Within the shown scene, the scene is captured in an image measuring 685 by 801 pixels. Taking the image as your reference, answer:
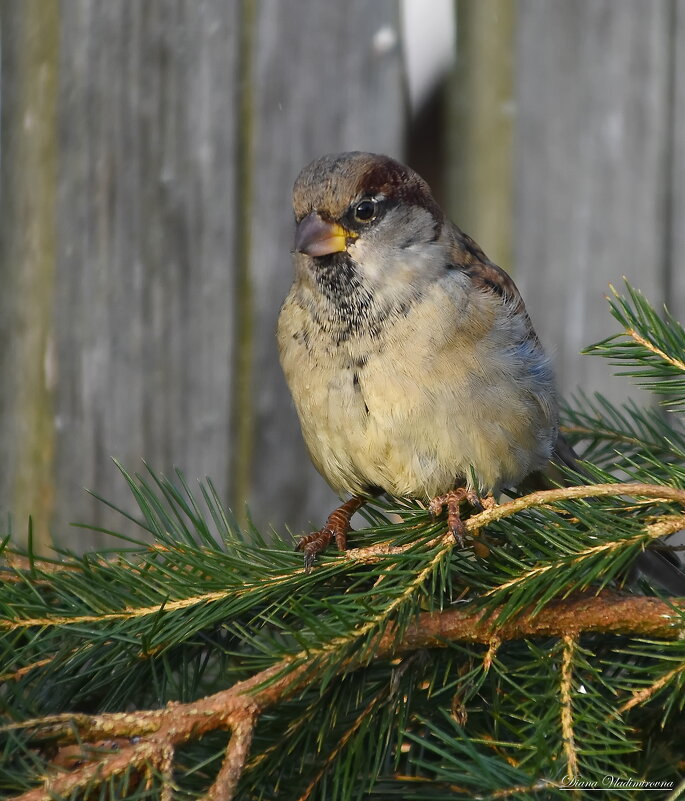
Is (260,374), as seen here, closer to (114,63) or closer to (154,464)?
(154,464)

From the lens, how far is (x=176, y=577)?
1.31 metres

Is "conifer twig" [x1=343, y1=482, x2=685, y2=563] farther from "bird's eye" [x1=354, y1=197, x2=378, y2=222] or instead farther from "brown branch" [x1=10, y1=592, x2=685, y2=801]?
"bird's eye" [x1=354, y1=197, x2=378, y2=222]

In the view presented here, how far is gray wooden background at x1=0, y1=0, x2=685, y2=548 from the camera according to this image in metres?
2.38

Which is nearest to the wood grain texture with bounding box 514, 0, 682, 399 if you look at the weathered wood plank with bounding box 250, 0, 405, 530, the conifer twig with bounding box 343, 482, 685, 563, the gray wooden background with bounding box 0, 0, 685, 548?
the gray wooden background with bounding box 0, 0, 685, 548

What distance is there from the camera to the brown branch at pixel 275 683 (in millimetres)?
1009

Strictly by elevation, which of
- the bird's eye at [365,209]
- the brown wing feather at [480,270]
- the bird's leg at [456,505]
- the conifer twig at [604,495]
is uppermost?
the bird's eye at [365,209]

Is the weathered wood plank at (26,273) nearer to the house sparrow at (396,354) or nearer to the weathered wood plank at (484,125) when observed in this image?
the house sparrow at (396,354)

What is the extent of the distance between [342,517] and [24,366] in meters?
0.99

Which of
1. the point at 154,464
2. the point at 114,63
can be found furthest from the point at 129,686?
the point at 114,63

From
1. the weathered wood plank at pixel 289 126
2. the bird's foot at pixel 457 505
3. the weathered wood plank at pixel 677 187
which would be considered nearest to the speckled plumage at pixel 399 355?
the bird's foot at pixel 457 505

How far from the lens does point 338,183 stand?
6.52ft

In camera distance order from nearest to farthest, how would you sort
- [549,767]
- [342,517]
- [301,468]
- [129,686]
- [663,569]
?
[549,767] → [129,686] → [663,569] → [342,517] → [301,468]

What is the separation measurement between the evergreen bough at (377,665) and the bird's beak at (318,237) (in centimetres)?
75

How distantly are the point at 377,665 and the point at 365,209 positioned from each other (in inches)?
41.8
